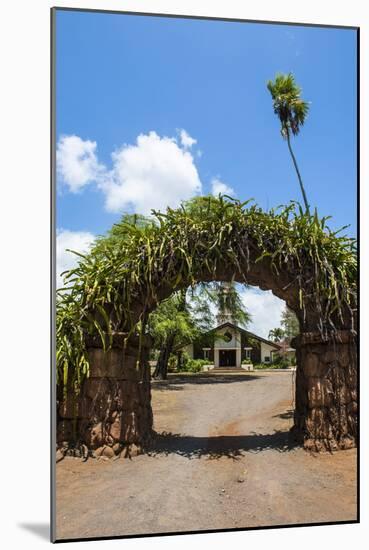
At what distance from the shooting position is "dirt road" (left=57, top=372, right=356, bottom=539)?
3227 mm

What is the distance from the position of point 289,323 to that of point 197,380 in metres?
0.92

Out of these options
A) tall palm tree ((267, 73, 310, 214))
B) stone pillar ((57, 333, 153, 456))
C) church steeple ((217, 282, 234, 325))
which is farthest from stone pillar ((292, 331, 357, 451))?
stone pillar ((57, 333, 153, 456))

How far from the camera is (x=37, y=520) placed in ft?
10.4

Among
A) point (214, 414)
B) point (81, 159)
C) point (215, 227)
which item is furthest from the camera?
point (214, 414)

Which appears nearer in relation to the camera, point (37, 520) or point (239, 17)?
point (37, 520)

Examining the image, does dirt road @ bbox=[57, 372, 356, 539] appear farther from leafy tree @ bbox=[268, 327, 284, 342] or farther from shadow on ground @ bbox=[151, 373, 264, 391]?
leafy tree @ bbox=[268, 327, 284, 342]

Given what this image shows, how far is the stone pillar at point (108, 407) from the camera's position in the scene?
12.2ft

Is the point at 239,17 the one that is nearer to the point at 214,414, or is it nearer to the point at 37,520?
the point at 214,414

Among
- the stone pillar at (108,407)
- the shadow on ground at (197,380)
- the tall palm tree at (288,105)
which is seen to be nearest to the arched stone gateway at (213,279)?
the stone pillar at (108,407)

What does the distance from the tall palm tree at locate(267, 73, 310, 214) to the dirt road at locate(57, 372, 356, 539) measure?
1.87 meters

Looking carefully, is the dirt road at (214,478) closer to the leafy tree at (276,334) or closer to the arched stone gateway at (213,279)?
the arched stone gateway at (213,279)

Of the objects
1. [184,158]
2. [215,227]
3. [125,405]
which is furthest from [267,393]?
[184,158]

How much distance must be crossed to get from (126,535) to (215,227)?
7.28ft

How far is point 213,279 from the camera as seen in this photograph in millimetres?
3953
